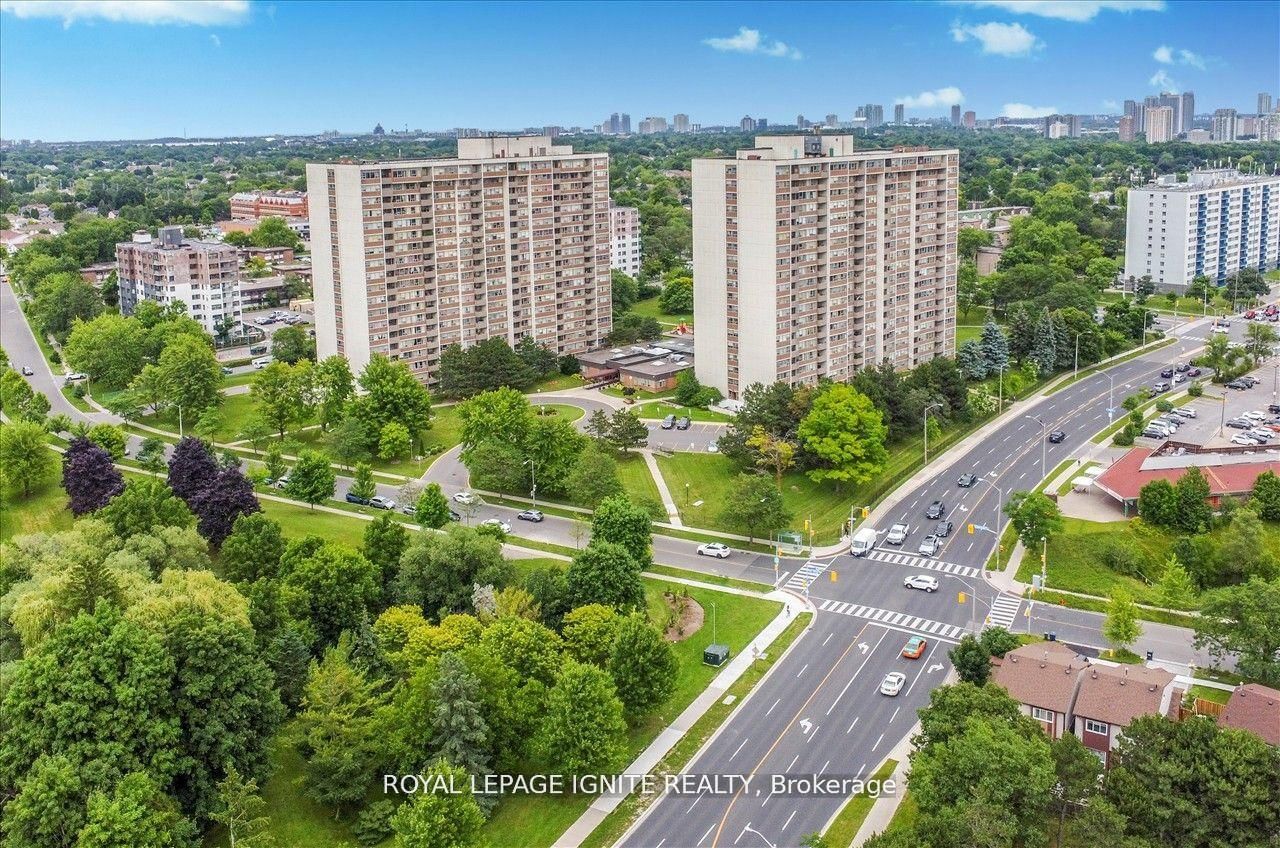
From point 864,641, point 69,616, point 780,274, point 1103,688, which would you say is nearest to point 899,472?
point 780,274

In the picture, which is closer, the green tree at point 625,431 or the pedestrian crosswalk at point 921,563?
the pedestrian crosswalk at point 921,563

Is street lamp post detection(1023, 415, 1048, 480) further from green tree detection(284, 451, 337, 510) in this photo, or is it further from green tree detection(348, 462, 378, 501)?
green tree detection(284, 451, 337, 510)

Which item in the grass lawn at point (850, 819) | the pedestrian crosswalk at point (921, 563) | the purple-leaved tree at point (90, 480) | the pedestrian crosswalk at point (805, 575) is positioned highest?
the purple-leaved tree at point (90, 480)

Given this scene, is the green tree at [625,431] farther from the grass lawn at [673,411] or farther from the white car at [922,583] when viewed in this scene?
the white car at [922,583]

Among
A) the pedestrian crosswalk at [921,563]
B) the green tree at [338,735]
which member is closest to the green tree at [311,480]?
the green tree at [338,735]

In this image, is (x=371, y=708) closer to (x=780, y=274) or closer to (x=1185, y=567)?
(x=1185, y=567)

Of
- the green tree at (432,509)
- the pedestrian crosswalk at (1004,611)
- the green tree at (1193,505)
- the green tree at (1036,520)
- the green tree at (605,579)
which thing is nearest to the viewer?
the green tree at (605,579)

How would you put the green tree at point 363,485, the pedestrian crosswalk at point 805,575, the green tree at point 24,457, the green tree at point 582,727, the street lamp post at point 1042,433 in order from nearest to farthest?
the green tree at point 582,727
the pedestrian crosswalk at point 805,575
the green tree at point 363,485
the green tree at point 24,457
the street lamp post at point 1042,433

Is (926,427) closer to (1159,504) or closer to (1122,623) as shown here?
(1159,504)
